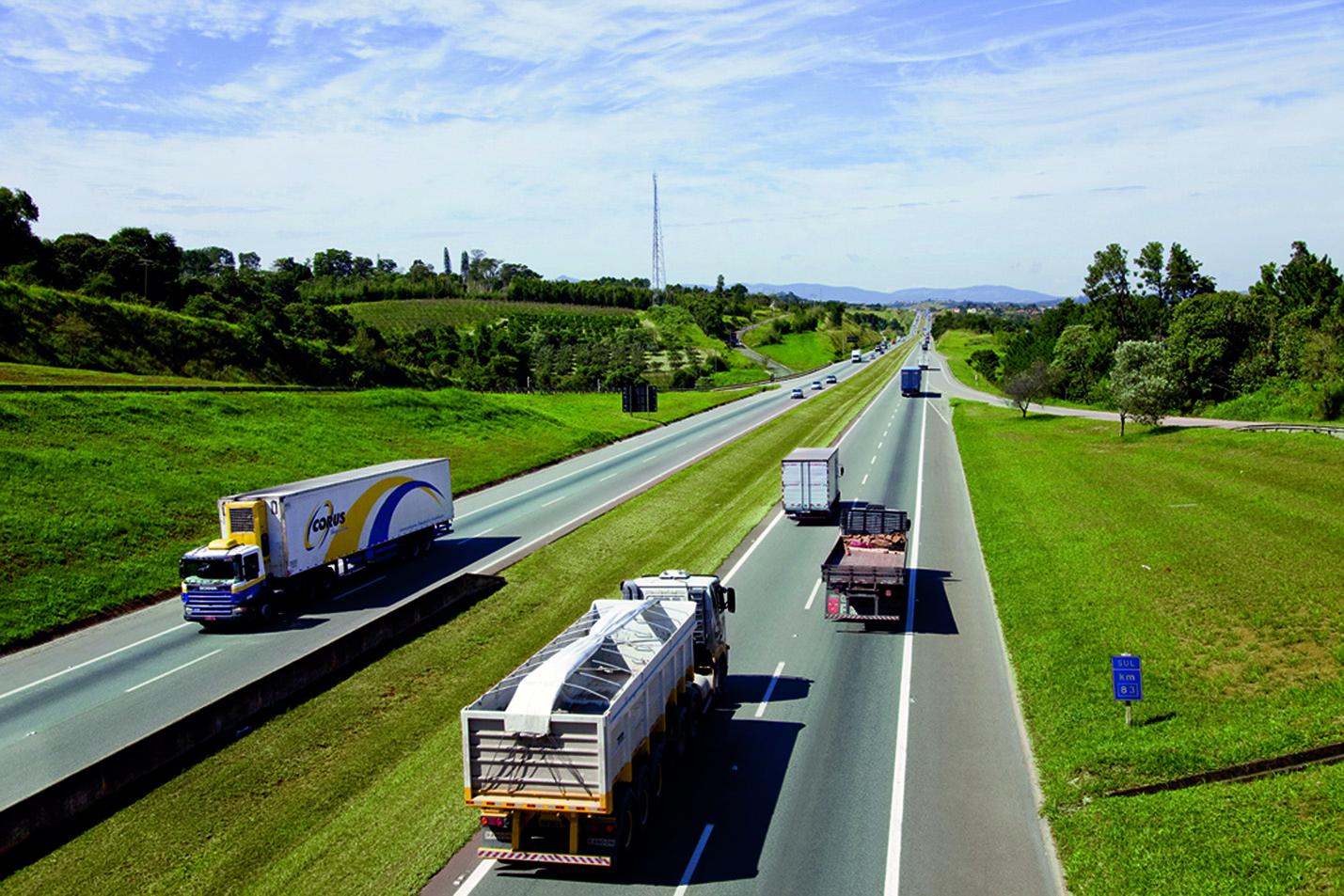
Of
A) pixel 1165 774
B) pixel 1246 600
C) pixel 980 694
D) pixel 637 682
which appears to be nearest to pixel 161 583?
pixel 637 682

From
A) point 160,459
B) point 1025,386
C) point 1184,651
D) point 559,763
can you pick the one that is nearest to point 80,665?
point 559,763

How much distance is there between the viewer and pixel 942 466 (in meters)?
58.3

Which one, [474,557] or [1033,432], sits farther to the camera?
[1033,432]

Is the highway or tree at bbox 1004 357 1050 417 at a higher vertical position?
tree at bbox 1004 357 1050 417

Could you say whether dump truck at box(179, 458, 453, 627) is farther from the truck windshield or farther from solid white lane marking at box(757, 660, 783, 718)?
solid white lane marking at box(757, 660, 783, 718)

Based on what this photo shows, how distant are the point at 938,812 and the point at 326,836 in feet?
33.8

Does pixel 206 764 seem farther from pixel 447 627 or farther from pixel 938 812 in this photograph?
pixel 938 812

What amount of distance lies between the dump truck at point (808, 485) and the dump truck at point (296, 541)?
1557cm

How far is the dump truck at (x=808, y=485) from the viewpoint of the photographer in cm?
4172

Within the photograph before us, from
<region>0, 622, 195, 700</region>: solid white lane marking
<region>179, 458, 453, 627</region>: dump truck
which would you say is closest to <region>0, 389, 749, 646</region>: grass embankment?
<region>0, 622, 195, 700</region>: solid white lane marking

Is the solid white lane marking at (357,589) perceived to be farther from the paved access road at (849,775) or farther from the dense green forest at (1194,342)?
the dense green forest at (1194,342)

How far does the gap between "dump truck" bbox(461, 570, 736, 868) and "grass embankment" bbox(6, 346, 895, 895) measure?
183cm

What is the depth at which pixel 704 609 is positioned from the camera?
2105cm

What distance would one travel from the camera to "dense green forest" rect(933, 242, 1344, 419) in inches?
2598
